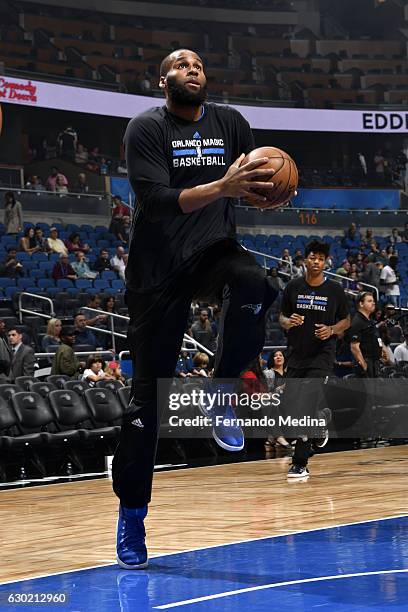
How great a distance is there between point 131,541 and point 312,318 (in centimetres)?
422

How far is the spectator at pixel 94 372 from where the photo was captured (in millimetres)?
11859

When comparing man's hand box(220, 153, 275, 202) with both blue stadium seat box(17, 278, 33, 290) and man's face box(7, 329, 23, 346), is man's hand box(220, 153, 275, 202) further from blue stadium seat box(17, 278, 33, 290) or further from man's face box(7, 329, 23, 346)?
blue stadium seat box(17, 278, 33, 290)

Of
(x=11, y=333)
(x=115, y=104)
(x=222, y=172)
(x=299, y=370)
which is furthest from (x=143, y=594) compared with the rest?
(x=115, y=104)

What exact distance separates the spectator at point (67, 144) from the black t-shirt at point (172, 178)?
853 inches

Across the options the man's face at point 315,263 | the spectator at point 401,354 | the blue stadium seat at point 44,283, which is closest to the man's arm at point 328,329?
the man's face at point 315,263

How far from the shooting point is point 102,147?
28.9m

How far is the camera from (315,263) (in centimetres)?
840

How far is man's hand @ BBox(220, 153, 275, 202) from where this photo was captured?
3.99 metres

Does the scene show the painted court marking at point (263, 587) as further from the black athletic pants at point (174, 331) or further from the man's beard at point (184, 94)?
the man's beard at point (184, 94)

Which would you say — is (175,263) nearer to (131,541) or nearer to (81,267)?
(131,541)

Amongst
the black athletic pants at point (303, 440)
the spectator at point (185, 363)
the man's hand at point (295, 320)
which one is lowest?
the spectator at point (185, 363)

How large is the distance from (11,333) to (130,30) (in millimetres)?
21161

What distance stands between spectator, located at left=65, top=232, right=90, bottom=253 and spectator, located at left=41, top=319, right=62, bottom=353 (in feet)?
17.9

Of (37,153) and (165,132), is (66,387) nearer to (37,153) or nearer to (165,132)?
(165,132)
